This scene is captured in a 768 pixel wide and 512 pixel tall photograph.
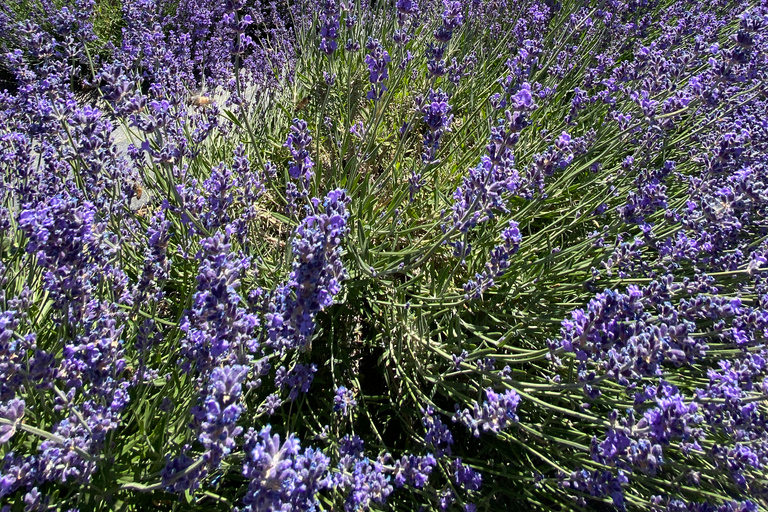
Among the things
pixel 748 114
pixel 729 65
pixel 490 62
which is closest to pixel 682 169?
pixel 748 114

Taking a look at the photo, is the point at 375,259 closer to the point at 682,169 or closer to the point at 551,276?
the point at 551,276

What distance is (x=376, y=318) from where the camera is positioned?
2.38 metres

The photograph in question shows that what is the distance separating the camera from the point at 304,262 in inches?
47.9

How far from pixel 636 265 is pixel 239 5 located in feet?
6.23

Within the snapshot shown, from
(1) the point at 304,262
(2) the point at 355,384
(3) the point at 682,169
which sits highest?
(3) the point at 682,169

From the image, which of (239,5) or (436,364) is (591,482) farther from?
(239,5)

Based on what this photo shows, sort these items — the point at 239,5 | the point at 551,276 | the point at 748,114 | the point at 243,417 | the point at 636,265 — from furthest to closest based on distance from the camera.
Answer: the point at 748,114 < the point at 551,276 < the point at 636,265 < the point at 239,5 < the point at 243,417

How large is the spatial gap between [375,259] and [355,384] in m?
0.59

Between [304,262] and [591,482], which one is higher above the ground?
[304,262]

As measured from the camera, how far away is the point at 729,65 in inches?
79.4

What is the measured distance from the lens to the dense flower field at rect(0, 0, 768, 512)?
1.27m

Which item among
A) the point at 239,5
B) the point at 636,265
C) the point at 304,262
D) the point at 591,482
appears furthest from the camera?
the point at 636,265

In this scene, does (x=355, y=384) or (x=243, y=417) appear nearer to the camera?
(x=243, y=417)

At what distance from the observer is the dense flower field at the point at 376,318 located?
1273 millimetres
